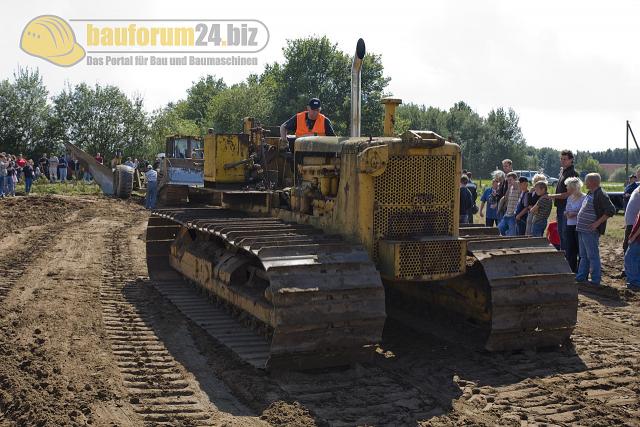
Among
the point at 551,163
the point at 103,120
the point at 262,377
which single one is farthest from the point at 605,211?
the point at 551,163

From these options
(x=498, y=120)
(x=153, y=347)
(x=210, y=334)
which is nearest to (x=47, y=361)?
(x=153, y=347)

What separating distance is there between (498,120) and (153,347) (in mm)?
82915

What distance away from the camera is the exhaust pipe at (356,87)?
8.48 metres

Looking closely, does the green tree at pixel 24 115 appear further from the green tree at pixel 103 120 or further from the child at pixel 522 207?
the child at pixel 522 207

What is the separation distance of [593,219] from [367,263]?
5832mm

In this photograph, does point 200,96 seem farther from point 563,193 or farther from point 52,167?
point 563,193

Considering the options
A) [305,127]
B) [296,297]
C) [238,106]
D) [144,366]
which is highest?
[238,106]

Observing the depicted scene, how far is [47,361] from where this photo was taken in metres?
7.12

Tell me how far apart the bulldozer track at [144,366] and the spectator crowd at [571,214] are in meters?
4.77

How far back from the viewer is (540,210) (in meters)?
12.8

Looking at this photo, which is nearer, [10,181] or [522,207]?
[522,207]

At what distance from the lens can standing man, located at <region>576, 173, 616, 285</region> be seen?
11.4 meters

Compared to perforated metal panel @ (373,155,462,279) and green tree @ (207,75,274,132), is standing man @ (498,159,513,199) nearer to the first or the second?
perforated metal panel @ (373,155,462,279)

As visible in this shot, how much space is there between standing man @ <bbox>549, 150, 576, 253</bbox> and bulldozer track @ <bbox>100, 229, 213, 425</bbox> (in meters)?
7.14
